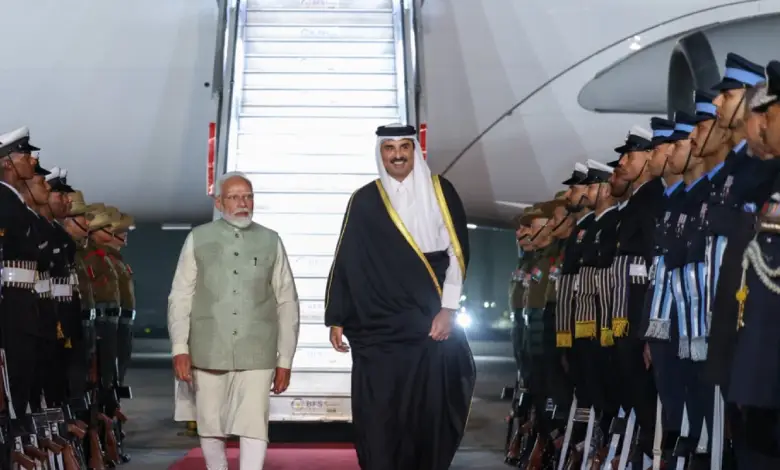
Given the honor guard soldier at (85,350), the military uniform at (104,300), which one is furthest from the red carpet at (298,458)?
the military uniform at (104,300)

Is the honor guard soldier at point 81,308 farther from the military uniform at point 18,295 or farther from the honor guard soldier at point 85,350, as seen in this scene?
the military uniform at point 18,295

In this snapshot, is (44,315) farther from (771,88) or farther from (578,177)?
(771,88)

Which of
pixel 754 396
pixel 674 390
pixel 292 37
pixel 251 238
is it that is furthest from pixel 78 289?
pixel 754 396

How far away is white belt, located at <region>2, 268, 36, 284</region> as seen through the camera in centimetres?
617

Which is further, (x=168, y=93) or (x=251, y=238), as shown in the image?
(x=168, y=93)

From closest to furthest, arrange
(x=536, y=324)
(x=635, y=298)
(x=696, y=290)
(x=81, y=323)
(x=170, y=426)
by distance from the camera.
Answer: (x=696, y=290) → (x=635, y=298) → (x=81, y=323) → (x=536, y=324) → (x=170, y=426)

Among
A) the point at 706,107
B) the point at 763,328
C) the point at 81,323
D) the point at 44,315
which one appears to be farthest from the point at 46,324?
the point at 763,328

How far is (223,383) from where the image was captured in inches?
223

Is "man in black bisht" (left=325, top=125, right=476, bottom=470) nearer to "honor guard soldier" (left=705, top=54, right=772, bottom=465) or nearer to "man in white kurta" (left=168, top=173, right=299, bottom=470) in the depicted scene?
"man in white kurta" (left=168, top=173, right=299, bottom=470)

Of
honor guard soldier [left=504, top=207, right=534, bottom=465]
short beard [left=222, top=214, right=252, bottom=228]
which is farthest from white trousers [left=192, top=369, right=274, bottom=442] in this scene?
honor guard soldier [left=504, top=207, right=534, bottom=465]

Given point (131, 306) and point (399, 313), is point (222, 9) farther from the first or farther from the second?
point (399, 313)

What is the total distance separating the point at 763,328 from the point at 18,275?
12.5 ft

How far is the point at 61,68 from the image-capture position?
1062 cm

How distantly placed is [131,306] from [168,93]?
6.21 feet
